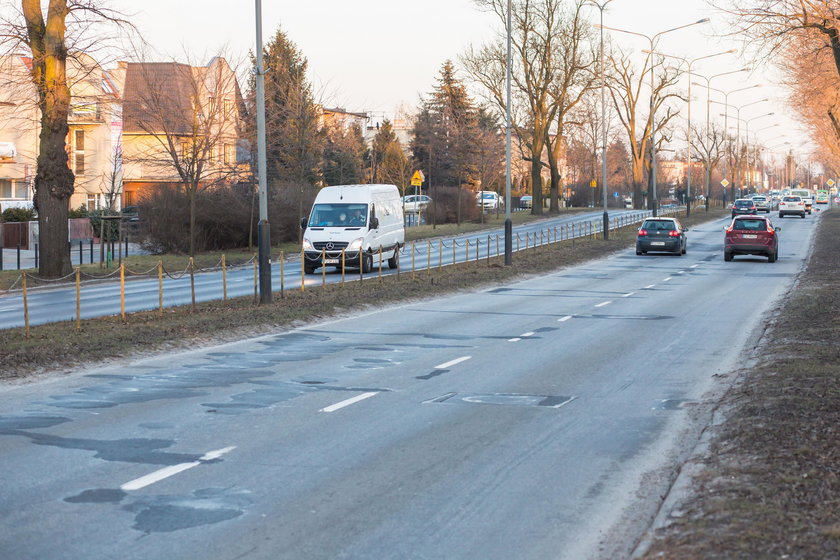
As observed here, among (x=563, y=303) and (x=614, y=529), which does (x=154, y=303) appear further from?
(x=614, y=529)

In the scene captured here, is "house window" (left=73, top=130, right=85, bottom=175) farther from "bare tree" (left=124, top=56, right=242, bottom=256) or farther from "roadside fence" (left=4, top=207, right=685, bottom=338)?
"roadside fence" (left=4, top=207, right=685, bottom=338)

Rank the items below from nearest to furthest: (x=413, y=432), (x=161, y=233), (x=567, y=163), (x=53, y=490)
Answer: (x=53, y=490) → (x=413, y=432) → (x=161, y=233) → (x=567, y=163)

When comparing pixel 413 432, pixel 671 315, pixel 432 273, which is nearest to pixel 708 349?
pixel 671 315

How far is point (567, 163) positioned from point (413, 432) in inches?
4905

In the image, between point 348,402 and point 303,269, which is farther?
point 303,269

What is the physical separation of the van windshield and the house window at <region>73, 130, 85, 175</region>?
3630 centimetres

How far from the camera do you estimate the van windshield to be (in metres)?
32.6

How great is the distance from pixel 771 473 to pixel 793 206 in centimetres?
7967

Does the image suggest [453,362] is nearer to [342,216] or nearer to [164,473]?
[164,473]

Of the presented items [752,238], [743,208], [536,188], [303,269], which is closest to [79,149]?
[536,188]

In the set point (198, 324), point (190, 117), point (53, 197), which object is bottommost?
point (198, 324)

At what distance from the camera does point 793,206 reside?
82500 millimetres

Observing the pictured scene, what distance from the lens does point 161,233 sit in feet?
137

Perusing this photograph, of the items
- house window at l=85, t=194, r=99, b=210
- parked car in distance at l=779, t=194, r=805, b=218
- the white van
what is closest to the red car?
the white van
